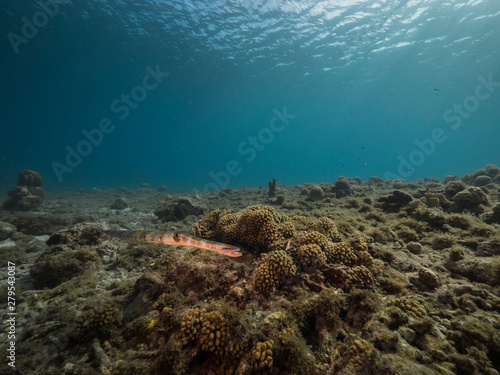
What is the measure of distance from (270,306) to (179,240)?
7.90 ft

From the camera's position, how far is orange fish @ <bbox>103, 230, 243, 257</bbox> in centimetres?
391

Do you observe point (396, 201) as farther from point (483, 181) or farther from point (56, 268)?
point (56, 268)

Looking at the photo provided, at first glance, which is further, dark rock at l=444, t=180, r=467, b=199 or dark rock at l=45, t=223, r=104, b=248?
dark rock at l=444, t=180, r=467, b=199

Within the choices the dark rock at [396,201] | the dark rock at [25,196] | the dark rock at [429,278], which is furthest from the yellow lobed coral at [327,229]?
the dark rock at [25,196]

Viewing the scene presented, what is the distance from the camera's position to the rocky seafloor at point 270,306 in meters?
2.61

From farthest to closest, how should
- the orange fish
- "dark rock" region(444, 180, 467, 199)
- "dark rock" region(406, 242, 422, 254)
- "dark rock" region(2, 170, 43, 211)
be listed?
"dark rock" region(2, 170, 43, 211) < "dark rock" region(444, 180, 467, 199) < "dark rock" region(406, 242, 422, 254) < the orange fish

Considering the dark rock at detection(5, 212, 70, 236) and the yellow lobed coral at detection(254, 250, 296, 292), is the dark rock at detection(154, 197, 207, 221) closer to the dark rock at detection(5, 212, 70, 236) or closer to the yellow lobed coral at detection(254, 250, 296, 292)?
the dark rock at detection(5, 212, 70, 236)

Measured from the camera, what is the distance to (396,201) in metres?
9.24

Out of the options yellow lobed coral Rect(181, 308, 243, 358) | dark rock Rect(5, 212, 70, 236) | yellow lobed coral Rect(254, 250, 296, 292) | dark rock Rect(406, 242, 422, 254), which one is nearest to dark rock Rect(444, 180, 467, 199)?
dark rock Rect(406, 242, 422, 254)

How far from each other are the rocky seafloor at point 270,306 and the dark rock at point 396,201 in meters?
2.68

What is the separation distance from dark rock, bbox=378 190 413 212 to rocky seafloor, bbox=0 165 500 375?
2.68 m

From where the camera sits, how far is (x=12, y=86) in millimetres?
60469

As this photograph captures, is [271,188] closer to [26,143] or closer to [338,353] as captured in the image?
[338,353]

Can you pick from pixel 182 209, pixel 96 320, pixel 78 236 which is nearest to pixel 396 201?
pixel 96 320
